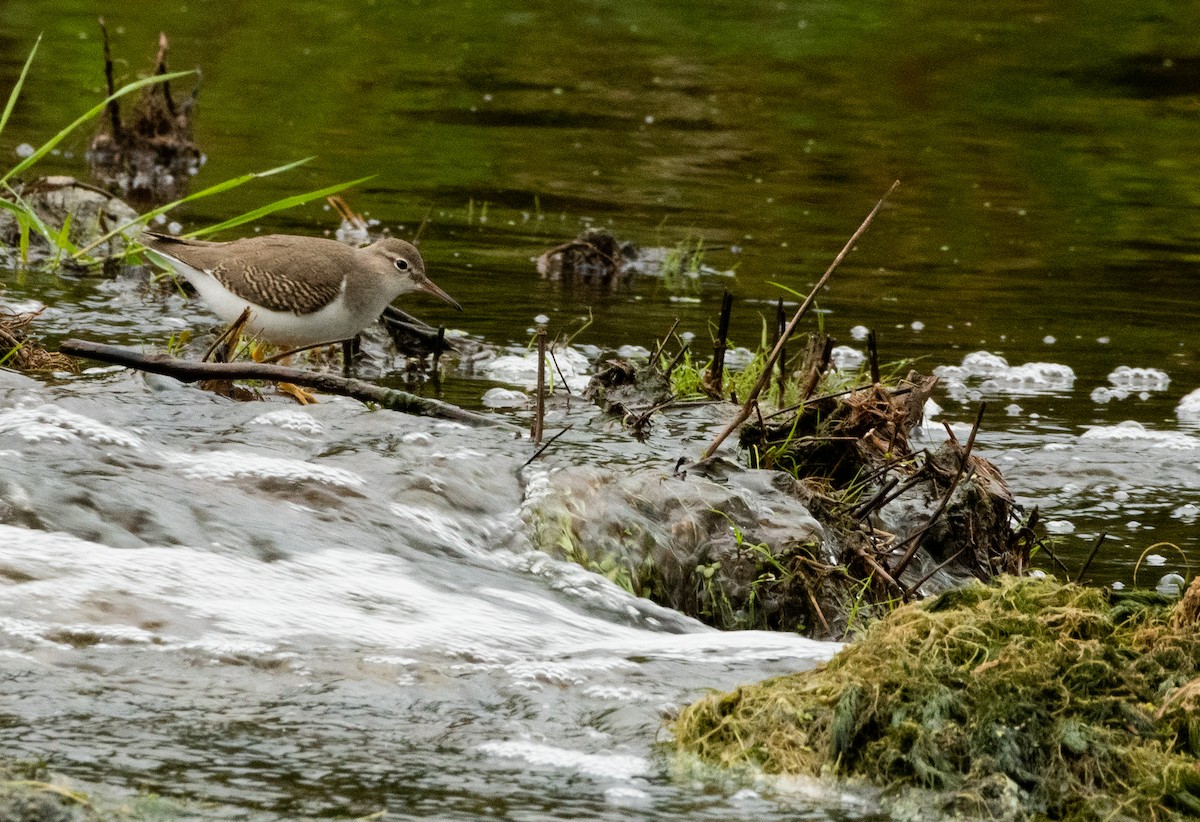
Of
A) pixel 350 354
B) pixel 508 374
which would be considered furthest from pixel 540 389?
pixel 350 354

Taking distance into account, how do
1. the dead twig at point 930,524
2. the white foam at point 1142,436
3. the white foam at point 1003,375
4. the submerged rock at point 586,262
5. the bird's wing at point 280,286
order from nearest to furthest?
the dead twig at point 930,524
the bird's wing at point 280,286
the white foam at point 1142,436
the white foam at point 1003,375
the submerged rock at point 586,262

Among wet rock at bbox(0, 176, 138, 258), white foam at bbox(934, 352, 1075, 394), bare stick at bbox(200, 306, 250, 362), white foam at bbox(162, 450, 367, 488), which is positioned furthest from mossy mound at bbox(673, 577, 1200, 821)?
wet rock at bbox(0, 176, 138, 258)

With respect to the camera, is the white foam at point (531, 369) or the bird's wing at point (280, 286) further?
the white foam at point (531, 369)

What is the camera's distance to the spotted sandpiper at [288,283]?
8.02 m

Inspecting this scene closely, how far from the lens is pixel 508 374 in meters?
9.05

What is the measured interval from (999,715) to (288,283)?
4.67 meters

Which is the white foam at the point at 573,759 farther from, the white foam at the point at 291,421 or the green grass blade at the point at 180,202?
the green grass blade at the point at 180,202

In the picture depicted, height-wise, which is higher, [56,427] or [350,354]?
[56,427]

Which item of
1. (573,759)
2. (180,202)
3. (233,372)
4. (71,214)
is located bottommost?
(573,759)

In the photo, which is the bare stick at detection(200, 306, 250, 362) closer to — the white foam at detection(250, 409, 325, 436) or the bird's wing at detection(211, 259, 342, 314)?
the bird's wing at detection(211, 259, 342, 314)

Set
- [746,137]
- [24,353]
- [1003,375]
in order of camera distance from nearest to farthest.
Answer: [24,353] < [1003,375] < [746,137]

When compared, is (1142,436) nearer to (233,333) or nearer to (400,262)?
(400,262)

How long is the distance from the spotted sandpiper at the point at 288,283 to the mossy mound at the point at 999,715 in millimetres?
3986

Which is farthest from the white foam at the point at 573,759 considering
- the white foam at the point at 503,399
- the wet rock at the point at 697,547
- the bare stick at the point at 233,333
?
the white foam at the point at 503,399
